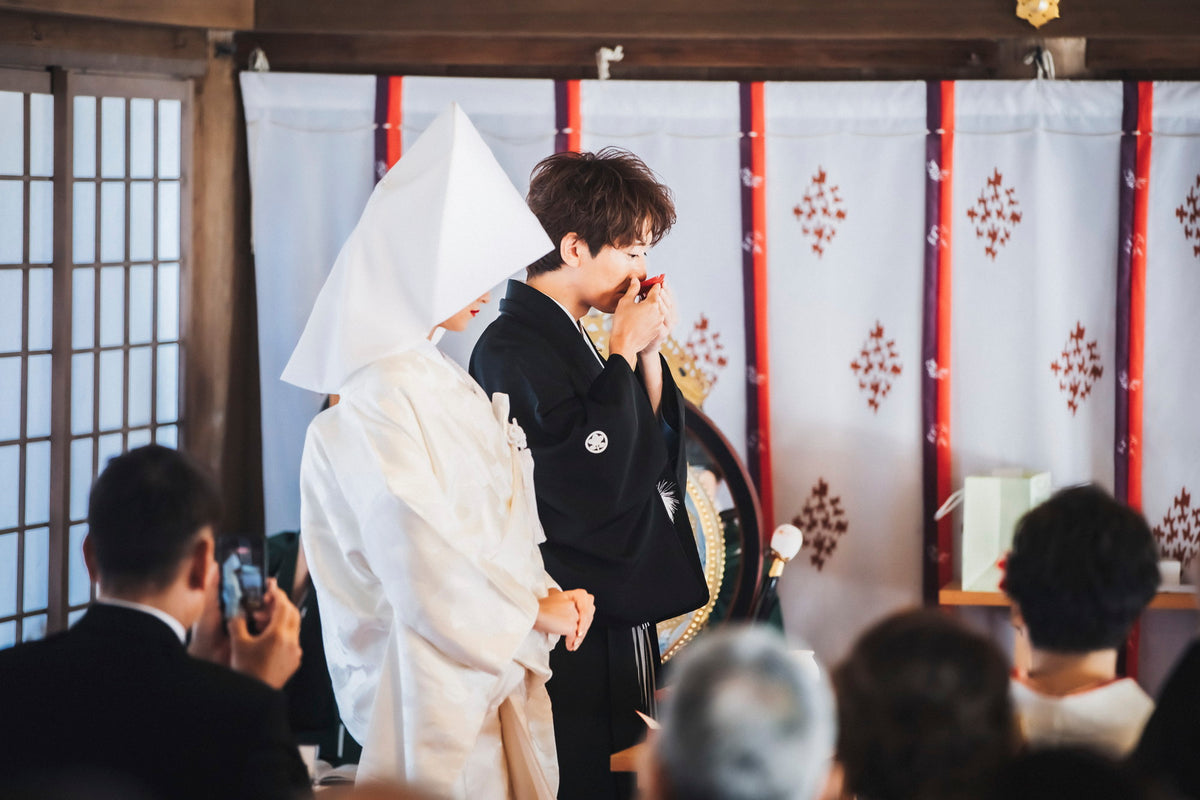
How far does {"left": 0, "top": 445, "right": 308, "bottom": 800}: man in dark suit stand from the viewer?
1405 millimetres

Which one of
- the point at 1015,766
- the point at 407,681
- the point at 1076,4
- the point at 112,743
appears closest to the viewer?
the point at 1015,766

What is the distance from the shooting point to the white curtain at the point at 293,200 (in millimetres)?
4086

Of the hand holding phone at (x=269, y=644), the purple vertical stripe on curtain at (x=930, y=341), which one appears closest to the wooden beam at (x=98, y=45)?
the purple vertical stripe on curtain at (x=930, y=341)

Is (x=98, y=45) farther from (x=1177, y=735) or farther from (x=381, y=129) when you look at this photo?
(x=1177, y=735)

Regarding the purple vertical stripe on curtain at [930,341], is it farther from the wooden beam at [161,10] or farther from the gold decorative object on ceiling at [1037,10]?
the wooden beam at [161,10]

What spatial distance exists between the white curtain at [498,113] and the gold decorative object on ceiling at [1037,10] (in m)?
1.41

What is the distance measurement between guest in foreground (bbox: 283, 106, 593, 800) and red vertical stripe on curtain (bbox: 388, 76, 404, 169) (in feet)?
5.35

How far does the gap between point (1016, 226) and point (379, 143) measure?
1.99 meters

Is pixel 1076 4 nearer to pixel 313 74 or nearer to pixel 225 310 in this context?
pixel 313 74

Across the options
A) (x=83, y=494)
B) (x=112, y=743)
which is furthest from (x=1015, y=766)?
(x=83, y=494)

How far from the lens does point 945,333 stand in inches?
158

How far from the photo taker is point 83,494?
3.83 metres

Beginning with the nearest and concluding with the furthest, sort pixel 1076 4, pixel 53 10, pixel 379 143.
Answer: pixel 53 10 → pixel 1076 4 → pixel 379 143

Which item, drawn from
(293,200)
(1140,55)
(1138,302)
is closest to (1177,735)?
(1138,302)
